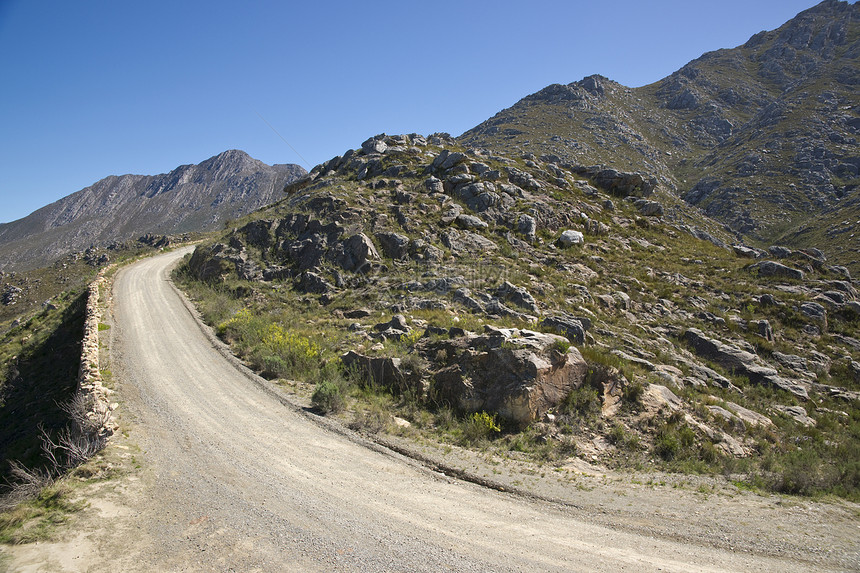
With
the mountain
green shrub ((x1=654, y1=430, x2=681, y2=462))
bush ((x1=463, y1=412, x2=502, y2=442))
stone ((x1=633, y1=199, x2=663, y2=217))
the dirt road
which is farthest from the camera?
the mountain

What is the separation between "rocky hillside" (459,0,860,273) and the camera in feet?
171

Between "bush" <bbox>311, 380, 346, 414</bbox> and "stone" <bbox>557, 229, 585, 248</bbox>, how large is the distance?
18.6 metres

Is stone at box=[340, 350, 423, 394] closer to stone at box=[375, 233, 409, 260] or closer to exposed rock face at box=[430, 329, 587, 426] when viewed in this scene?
exposed rock face at box=[430, 329, 587, 426]

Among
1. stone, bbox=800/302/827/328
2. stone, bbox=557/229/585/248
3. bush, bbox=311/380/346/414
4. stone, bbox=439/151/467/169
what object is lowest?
bush, bbox=311/380/346/414

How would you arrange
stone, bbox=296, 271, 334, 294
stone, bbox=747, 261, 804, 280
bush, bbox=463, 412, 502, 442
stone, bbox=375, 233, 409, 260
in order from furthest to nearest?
1. stone, bbox=375, 233, 409, 260
2. stone, bbox=747, 261, 804, 280
3. stone, bbox=296, 271, 334, 294
4. bush, bbox=463, 412, 502, 442

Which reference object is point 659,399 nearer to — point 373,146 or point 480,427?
point 480,427

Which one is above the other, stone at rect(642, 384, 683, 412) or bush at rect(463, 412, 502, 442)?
stone at rect(642, 384, 683, 412)

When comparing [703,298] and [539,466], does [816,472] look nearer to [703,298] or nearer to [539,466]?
[539,466]

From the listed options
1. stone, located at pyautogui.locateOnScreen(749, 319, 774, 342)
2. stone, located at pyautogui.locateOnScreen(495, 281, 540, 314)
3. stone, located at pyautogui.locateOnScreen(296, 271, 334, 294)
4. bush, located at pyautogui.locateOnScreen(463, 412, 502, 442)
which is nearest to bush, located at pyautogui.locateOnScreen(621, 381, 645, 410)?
bush, located at pyautogui.locateOnScreen(463, 412, 502, 442)

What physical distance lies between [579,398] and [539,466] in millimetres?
2698

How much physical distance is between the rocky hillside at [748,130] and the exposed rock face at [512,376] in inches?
1740

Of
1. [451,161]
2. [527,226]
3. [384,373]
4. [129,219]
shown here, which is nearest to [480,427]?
[384,373]

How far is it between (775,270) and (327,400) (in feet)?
80.3

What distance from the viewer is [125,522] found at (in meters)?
5.50
